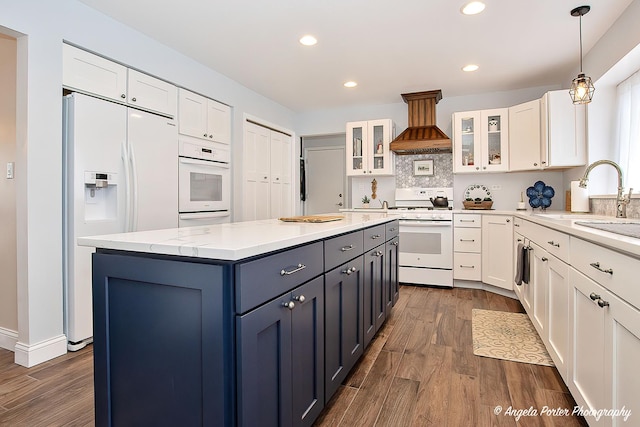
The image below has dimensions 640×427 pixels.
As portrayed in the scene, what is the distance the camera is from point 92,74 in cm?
260

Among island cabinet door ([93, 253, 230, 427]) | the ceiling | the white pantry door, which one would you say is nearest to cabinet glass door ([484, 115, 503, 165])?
the ceiling

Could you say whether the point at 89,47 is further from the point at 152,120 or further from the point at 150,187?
the point at 150,187

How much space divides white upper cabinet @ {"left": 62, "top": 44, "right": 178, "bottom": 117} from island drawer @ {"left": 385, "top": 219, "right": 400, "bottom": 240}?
89.1 inches

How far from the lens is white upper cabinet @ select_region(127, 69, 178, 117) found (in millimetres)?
2910

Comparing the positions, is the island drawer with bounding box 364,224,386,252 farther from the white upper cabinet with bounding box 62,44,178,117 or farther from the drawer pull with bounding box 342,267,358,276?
the white upper cabinet with bounding box 62,44,178,117

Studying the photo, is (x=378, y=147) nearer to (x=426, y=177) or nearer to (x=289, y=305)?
(x=426, y=177)

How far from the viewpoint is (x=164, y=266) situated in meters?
1.12

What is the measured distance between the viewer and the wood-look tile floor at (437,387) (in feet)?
5.41

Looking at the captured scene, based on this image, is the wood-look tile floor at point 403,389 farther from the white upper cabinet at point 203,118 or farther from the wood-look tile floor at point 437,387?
the white upper cabinet at point 203,118

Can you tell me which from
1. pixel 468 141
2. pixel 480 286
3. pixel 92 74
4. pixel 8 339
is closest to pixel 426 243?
pixel 480 286

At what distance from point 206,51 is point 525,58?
123 inches

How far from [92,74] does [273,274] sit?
2.43m

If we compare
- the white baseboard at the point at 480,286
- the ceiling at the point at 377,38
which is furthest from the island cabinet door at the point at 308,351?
the white baseboard at the point at 480,286

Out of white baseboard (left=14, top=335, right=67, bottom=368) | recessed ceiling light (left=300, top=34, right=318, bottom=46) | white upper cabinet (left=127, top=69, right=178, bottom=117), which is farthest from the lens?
recessed ceiling light (left=300, top=34, right=318, bottom=46)
